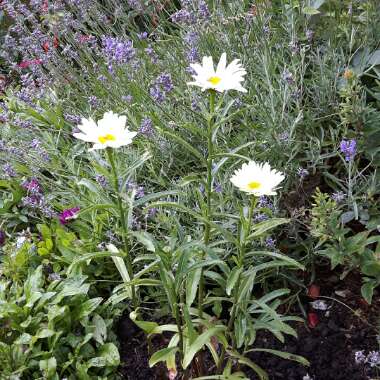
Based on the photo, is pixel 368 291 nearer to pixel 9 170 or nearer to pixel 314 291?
pixel 314 291

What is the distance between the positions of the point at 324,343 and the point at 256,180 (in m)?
0.84

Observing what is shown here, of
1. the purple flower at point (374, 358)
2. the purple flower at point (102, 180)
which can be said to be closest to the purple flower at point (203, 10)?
the purple flower at point (102, 180)

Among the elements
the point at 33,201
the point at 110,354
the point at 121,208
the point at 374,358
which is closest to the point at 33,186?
the point at 33,201

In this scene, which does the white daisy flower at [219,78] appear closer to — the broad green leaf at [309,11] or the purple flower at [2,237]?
the broad green leaf at [309,11]

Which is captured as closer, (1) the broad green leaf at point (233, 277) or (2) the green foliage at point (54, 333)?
(1) the broad green leaf at point (233, 277)

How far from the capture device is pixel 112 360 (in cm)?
218

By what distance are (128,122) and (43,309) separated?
1087 millimetres

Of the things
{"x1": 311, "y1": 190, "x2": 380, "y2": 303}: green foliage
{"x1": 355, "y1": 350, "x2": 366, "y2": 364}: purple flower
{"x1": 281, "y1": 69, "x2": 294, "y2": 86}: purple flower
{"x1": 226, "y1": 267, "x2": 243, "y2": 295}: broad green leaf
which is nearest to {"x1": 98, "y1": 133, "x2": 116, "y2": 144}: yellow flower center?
{"x1": 226, "y1": 267, "x2": 243, "y2": 295}: broad green leaf

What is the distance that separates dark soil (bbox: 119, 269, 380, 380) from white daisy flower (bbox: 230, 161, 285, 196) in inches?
→ 31.1

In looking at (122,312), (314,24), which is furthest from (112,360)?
(314,24)

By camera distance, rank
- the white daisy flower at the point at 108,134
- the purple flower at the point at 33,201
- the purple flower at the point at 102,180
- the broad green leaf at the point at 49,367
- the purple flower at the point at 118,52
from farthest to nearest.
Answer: the purple flower at the point at 118,52 < the purple flower at the point at 33,201 < the purple flower at the point at 102,180 < the broad green leaf at the point at 49,367 < the white daisy flower at the point at 108,134

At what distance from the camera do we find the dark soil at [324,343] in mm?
2156

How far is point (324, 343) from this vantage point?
2.23 metres

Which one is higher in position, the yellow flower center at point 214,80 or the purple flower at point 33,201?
the purple flower at point 33,201
